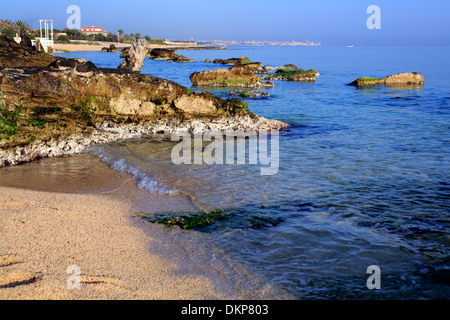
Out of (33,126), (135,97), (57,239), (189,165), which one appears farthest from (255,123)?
(57,239)

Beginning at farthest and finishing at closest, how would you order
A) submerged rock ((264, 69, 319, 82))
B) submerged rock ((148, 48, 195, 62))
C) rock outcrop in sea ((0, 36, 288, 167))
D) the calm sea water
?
submerged rock ((148, 48, 195, 62)), submerged rock ((264, 69, 319, 82)), rock outcrop in sea ((0, 36, 288, 167)), the calm sea water

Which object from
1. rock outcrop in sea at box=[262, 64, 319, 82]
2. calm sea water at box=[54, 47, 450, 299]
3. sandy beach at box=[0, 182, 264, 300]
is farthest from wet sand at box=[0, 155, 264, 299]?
rock outcrop in sea at box=[262, 64, 319, 82]

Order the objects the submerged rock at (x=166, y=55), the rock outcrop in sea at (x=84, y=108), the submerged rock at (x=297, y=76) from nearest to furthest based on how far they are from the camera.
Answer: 1. the rock outcrop in sea at (x=84, y=108)
2. the submerged rock at (x=297, y=76)
3. the submerged rock at (x=166, y=55)

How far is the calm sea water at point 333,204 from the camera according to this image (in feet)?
15.9

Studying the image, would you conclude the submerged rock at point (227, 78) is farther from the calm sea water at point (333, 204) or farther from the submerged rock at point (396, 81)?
the calm sea water at point (333, 204)

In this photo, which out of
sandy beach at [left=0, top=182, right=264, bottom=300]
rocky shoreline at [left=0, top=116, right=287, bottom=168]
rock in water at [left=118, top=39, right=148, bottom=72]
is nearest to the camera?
sandy beach at [left=0, top=182, right=264, bottom=300]

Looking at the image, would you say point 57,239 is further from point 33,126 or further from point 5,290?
point 33,126

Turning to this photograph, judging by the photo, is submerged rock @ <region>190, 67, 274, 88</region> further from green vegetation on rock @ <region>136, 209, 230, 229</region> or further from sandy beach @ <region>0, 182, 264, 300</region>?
sandy beach @ <region>0, 182, 264, 300</region>

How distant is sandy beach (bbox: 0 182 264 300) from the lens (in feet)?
13.1

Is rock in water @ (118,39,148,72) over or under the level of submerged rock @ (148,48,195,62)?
under

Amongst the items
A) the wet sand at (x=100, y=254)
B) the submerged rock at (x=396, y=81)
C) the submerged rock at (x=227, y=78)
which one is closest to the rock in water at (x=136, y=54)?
the submerged rock at (x=227, y=78)
